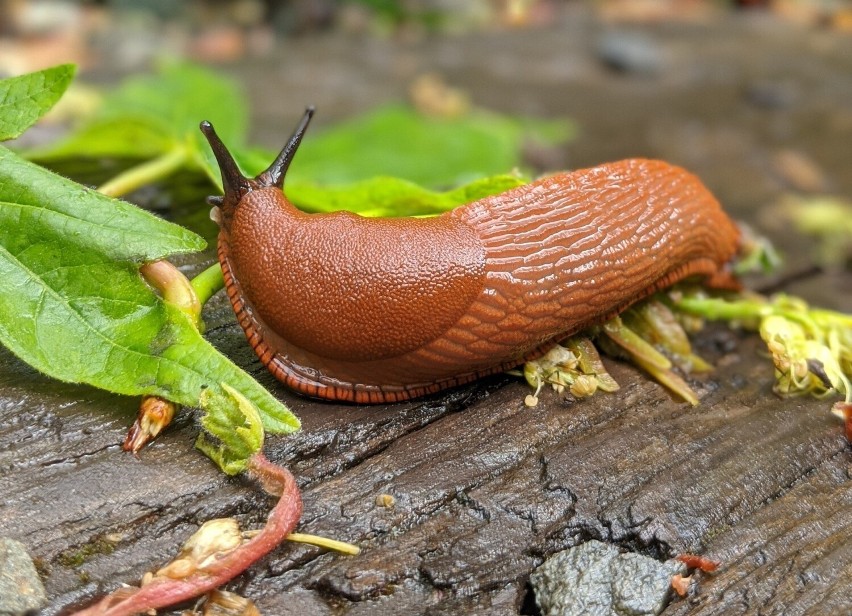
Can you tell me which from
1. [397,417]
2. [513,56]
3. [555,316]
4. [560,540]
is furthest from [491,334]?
[513,56]

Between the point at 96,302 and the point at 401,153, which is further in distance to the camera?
the point at 401,153

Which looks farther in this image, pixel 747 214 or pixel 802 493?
pixel 747 214

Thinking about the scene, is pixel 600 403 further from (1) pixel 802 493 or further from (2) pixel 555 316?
(1) pixel 802 493

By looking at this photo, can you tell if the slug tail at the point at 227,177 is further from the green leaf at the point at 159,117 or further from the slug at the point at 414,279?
the green leaf at the point at 159,117

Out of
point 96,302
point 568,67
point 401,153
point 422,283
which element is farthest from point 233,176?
point 568,67

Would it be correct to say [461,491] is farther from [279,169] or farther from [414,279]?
[279,169]

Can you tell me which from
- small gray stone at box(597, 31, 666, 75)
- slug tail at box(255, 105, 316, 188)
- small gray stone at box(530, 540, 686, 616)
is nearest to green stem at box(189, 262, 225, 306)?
slug tail at box(255, 105, 316, 188)

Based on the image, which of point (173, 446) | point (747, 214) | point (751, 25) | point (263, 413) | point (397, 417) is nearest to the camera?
point (263, 413)

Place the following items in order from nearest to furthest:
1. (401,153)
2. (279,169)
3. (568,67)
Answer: (279,169)
(401,153)
(568,67)
